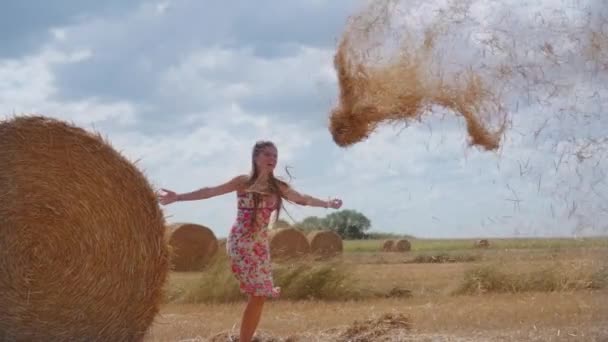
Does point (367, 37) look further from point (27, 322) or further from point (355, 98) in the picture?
point (27, 322)

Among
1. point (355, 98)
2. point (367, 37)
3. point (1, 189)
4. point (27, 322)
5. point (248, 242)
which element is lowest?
point (27, 322)

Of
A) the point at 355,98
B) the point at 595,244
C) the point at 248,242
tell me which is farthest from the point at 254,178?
the point at 595,244

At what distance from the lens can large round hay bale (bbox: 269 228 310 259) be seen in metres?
15.5

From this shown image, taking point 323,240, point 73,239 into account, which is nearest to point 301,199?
point 73,239

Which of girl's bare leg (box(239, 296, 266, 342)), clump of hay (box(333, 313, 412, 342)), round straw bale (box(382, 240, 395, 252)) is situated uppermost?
round straw bale (box(382, 240, 395, 252))

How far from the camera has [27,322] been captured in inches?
271

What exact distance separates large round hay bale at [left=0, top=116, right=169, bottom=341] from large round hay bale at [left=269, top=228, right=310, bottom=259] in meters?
8.28

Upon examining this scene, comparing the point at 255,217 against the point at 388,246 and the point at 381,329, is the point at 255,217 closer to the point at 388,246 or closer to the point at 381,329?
the point at 381,329

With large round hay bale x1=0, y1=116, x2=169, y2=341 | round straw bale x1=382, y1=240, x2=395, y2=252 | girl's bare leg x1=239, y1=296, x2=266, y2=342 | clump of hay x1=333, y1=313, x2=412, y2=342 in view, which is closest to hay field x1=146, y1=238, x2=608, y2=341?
clump of hay x1=333, y1=313, x2=412, y2=342

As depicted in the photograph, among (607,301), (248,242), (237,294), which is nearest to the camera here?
(248,242)

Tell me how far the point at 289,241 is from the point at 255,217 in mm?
9648

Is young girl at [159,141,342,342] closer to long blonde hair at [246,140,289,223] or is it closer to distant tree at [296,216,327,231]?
long blonde hair at [246,140,289,223]

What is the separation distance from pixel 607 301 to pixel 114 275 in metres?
3.64

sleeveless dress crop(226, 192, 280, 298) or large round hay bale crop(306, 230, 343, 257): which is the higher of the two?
large round hay bale crop(306, 230, 343, 257)
